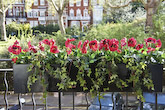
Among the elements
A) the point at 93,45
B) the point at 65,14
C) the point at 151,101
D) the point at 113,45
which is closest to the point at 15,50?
the point at 93,45

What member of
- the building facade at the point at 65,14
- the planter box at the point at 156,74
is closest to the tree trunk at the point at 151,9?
the planter box at the point at 156,74

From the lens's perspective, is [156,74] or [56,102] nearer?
[156,74]

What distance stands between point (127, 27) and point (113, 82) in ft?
26.1

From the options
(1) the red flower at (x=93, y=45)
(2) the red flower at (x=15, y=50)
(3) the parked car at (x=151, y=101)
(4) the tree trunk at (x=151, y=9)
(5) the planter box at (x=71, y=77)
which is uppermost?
(4) the tree trunk at (x=151, y=9)

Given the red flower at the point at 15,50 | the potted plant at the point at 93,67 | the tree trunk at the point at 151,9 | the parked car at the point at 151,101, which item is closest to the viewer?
the potted plant at the point at 93,67

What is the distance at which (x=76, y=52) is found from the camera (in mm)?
1763

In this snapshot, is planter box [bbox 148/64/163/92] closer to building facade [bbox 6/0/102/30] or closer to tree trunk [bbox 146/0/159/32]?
tree trunk [bbox 146/0/159/32]

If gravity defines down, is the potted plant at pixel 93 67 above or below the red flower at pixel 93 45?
below

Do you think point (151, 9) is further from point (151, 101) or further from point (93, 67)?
point (93, 67)

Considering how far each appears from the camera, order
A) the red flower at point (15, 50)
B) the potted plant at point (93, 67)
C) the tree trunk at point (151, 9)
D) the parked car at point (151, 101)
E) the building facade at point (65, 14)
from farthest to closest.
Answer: the building facade at point (65, 14) → the tree trunk at point (151, 9) → the parked car at point (151, 101) → the red flower at point (15, 50) → the potted plant at point (93, 67)

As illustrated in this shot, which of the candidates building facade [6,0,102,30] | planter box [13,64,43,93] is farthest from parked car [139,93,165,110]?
building facade [6,0,102,30]

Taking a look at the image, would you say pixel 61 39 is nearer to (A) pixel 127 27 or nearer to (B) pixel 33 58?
(A) pixel 127 27

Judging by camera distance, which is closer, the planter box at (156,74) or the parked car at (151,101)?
the planter box at (156,74)

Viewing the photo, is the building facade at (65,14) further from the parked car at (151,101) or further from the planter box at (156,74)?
the planter box at (156,74)
